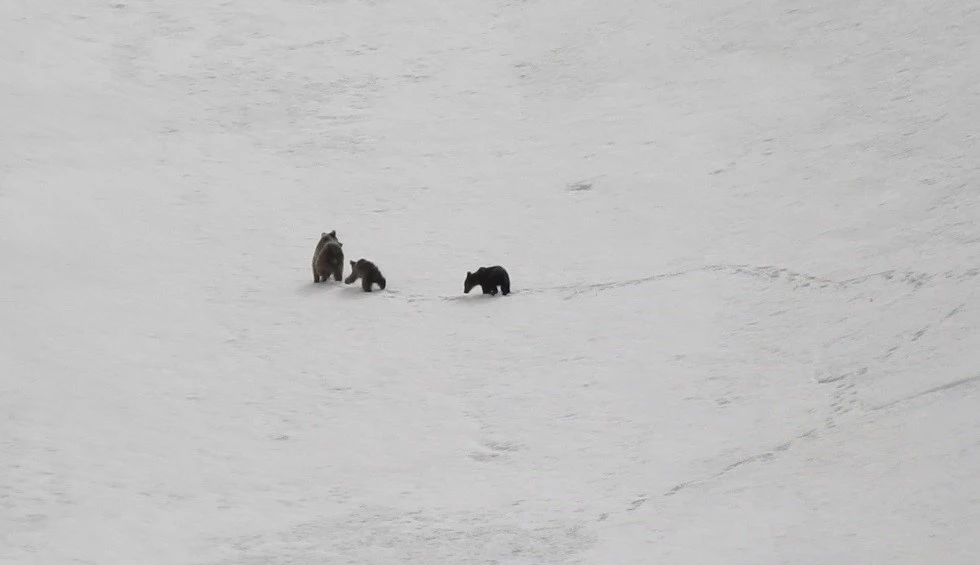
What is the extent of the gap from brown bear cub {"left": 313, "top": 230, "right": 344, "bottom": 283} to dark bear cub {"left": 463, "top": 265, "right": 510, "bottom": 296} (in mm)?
1558

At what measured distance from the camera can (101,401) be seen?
10945 millimetres

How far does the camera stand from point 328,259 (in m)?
14.1

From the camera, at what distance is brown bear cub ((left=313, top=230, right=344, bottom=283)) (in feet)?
45.9

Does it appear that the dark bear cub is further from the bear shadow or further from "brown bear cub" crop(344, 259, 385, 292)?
the bear shadow

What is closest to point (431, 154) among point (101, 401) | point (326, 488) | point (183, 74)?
point (183, 74)

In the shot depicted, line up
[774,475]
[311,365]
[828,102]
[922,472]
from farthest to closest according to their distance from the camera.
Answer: [828,102] < [311,365] < [774,475] < [922,472]

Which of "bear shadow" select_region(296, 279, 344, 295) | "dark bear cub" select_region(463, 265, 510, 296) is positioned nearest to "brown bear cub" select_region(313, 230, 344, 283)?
"bear shadow" select_region(296, 279, 344, 295)

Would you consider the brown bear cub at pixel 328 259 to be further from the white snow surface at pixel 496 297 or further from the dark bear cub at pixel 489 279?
the dark bear cub at pixel 489 279

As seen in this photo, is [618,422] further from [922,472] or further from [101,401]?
[101,401]

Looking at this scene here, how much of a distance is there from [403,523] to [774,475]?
8.37 feet

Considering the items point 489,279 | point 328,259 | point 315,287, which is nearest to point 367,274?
point 328,259

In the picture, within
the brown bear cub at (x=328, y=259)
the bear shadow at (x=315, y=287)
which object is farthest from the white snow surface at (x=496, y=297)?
the brown bear cub at (x=328, y=259)

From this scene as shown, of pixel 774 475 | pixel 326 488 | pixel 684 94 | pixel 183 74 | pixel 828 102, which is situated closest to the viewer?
pixel 774 475

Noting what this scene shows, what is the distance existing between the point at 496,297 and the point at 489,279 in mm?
278
